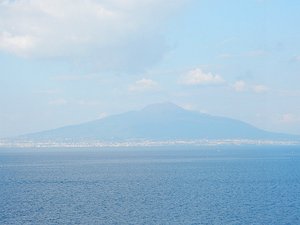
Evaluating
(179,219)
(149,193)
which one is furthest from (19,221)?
(149,193)

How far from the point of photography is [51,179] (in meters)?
119

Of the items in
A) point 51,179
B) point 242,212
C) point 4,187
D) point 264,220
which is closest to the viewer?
point 264,220

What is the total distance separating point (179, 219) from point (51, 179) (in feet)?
209

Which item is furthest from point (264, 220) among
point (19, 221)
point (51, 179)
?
point (51, 179)

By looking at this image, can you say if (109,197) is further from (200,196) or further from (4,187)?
(4,187)

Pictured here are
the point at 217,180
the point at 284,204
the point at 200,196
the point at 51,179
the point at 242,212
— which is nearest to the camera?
the point at 242,212

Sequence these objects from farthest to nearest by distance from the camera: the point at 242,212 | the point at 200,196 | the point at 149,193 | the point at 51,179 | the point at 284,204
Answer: the point at 51,179
the point at 149,193
the point at 200,196
the point at 284,204
the point at 242,212

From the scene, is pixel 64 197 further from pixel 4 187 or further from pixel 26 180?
pixel 26 180

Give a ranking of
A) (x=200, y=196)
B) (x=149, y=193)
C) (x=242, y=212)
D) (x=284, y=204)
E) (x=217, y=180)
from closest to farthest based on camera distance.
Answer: (x=242, y=212)
(x=284, y=204)
(x=200, y=196)
(x=149, y=193)
(x=217, y=180)

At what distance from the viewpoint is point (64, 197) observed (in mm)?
83000

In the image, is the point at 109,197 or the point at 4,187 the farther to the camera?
the point at 4,187

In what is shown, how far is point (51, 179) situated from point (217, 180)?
37.6 m

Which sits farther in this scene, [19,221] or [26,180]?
[26,180]

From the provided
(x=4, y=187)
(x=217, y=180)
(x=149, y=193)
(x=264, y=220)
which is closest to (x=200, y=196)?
(x=149, y=193)
